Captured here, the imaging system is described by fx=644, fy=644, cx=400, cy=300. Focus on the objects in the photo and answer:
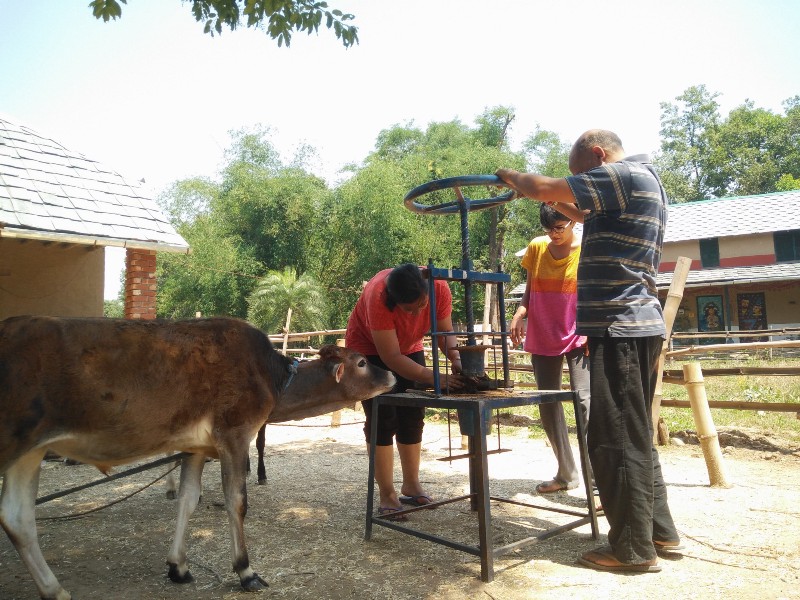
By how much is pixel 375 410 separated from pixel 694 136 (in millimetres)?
55665

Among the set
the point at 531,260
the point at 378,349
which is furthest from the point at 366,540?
the point at 531,260

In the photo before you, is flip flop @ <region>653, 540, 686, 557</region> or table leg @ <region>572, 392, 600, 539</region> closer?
flip flop @ <region>653, 540, 686, 557</region>

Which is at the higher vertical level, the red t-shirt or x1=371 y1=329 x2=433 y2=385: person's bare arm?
the red t-shirt

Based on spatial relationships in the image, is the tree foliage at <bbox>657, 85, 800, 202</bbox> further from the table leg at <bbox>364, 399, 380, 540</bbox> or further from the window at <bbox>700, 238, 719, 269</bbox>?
the table leg at <bbox>364, 399, 380, 540</bbox>

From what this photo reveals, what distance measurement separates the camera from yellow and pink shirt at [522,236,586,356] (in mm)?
5023

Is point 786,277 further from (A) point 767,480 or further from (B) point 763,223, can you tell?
(A) point 767,480

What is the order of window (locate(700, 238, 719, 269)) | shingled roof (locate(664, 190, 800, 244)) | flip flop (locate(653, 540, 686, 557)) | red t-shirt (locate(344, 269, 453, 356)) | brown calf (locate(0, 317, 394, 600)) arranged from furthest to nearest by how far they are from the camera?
window (locate(700, 238, 719, 269)), shingled roof (locate(664, 190, 800, 244)), red t-shirt (locate(344, 269, 453, 356)), flip flop (locate(653, 540, 686, 557)), brown calf (locate(0, 317, 394, 600))

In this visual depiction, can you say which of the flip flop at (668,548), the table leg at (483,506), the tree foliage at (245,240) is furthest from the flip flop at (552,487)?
the tree foliage at (245,240)

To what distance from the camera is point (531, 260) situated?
207 inches

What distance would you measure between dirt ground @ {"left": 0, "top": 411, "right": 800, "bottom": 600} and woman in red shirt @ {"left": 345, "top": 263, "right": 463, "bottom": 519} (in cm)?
33

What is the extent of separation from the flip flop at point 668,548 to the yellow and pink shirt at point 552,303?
1.71m

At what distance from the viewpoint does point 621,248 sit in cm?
343

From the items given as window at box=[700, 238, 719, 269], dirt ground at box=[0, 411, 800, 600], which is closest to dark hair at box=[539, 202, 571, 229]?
dirt ground at box=[0, 411, 800, 600]

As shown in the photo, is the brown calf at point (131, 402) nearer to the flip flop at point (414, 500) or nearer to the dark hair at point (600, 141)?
the flip flop at point (414, 500)
